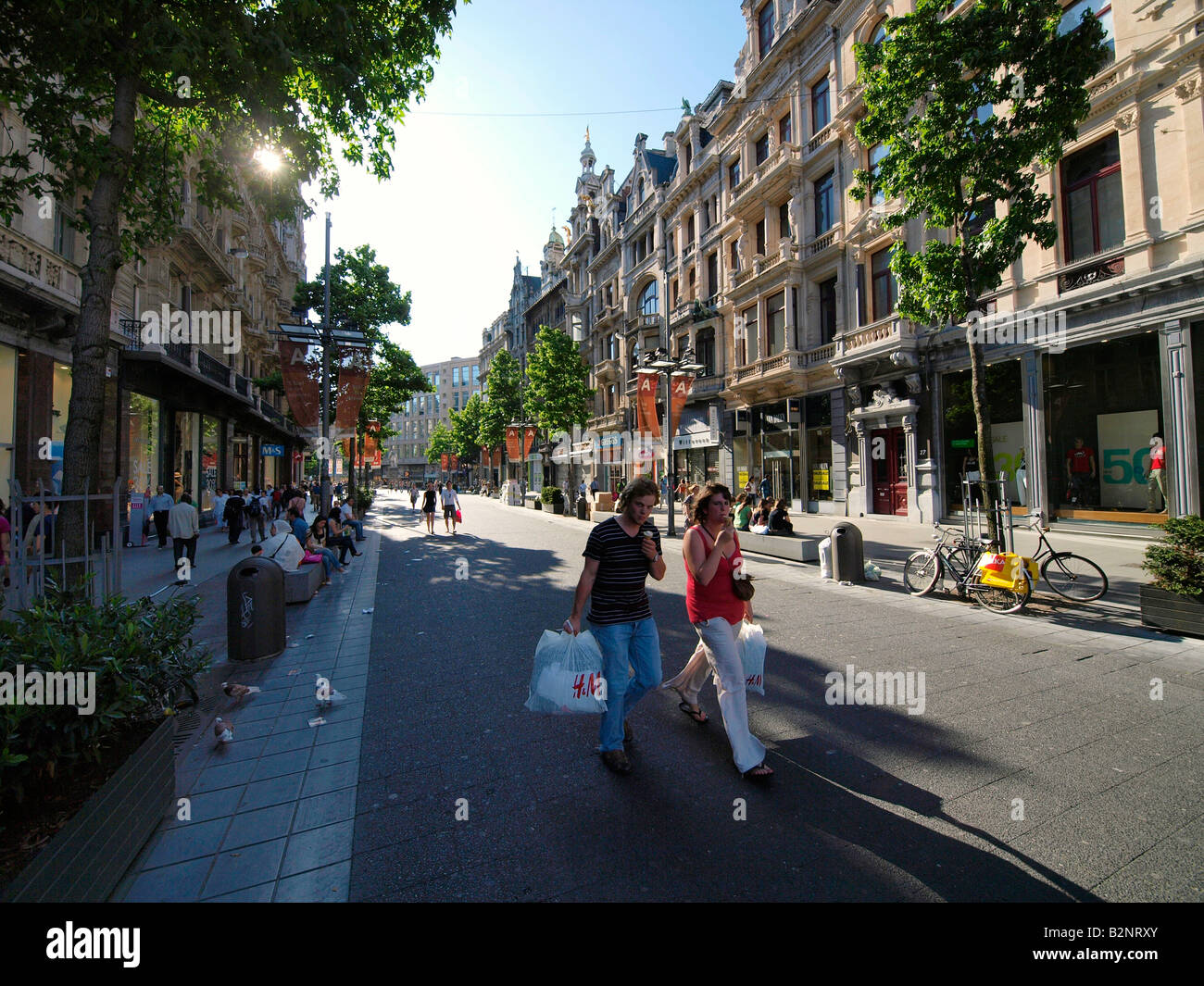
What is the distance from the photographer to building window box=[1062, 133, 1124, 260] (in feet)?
42.8

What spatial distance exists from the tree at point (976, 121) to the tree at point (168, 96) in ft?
24.9

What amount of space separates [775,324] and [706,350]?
614 centimetres

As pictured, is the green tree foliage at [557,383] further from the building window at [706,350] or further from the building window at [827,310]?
the building window at [827,310]

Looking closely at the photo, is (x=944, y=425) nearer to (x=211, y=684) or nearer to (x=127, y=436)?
(x=211, y=684)

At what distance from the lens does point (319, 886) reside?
2.57m

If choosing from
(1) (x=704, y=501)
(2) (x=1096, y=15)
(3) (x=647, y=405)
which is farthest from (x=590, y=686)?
(2) (x=1096, y=15)

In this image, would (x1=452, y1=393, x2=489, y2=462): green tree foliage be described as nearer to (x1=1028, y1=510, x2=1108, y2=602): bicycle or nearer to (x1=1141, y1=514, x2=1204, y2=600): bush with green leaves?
(x1=1028, y1=510, x2=1108, y2=602): bicycle

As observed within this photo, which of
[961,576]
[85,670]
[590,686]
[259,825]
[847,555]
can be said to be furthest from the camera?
[847,555]

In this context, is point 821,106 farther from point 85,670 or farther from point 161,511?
point 85,670

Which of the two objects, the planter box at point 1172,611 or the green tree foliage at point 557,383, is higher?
the green tree foliage at point 557,383

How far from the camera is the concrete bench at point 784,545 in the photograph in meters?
11.7

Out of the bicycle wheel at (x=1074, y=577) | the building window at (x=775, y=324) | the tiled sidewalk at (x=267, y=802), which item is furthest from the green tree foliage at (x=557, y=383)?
the tiled sidewalk at (x=267, y=802)

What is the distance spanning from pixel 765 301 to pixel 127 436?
2456 cm

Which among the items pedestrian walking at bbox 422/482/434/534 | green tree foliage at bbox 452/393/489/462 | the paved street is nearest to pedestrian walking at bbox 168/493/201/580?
the paved street
